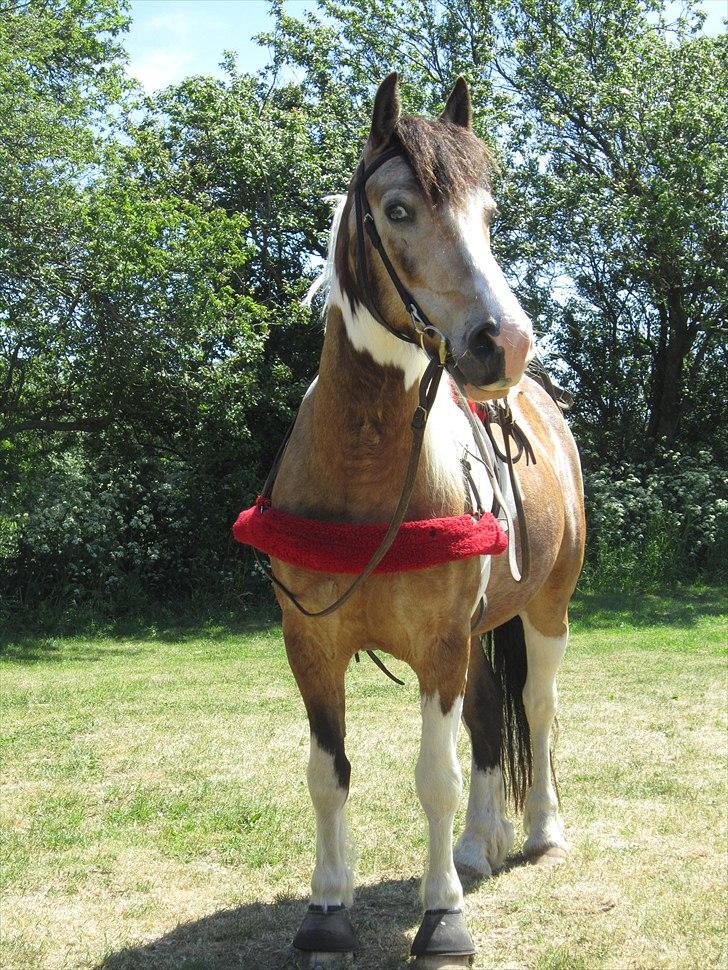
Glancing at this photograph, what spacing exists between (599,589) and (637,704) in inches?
234

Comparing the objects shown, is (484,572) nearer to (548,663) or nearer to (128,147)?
(548,663)

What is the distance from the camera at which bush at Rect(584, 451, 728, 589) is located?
13.0 m

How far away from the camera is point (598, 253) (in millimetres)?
14742

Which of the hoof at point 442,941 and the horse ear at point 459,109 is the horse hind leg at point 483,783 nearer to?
the hoof at point 442,941

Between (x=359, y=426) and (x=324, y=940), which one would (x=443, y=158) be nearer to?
(x=359, y=426)

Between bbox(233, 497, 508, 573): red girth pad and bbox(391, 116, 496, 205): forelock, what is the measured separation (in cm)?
94

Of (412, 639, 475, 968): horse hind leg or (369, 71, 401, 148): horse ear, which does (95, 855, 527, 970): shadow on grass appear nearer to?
(412, 639, 475, 968): horse hind leg

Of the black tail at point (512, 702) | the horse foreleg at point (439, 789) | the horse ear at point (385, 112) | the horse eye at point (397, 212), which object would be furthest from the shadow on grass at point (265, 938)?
the horse ear at point (385, 112)

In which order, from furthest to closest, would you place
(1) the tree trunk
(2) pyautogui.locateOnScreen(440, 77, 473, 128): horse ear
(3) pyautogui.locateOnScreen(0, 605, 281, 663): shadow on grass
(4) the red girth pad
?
(1) the tree trunk
(3) pyautogui.locateOnScreen(0, 605, 281, 663): shadow on grass
(2) pyautogui.locateOnScreen(440, 77, 473, 128): horse ear
(4) the red girth pad

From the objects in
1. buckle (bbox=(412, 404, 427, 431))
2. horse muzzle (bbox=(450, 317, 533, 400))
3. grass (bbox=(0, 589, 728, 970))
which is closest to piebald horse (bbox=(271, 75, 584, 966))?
horse muzzle (bbox=(450, 317, 533, 400))

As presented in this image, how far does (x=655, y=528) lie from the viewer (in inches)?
525

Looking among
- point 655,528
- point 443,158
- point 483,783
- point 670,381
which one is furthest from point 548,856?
point 670,381

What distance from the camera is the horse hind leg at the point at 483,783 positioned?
13.0ft

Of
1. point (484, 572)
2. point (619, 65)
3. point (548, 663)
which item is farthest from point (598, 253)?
point (484, 572)
